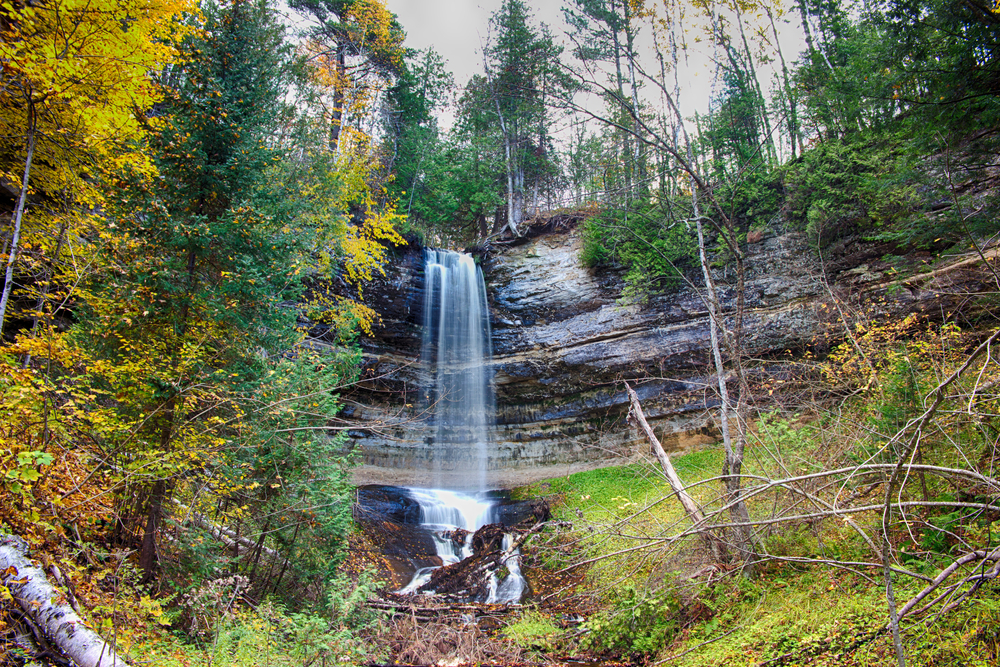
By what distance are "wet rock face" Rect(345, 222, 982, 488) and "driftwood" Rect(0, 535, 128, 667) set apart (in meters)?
12.0

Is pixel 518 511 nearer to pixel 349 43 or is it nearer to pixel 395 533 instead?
pixel 395 533

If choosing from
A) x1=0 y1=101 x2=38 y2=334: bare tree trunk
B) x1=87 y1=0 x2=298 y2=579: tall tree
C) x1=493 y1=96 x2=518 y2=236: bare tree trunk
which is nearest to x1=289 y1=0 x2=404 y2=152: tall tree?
x1=493 y1=96 x2=518 y2=236: bare tree trunk

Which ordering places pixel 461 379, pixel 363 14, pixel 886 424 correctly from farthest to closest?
pixel 461 379 → pixel 363 14 → pixel 886 424

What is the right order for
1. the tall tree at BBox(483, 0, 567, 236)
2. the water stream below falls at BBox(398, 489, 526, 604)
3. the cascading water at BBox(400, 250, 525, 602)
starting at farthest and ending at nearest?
1. the tall tree at BBox(483, 0, 567, 236)
2. the cascading water at BBox(400, 250, 525, 602)
3. the water stream below falls at BBox(398, 489, 526, 604)

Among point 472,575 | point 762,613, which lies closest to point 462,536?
point 472,575

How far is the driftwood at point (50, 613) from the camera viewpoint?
3.03 m

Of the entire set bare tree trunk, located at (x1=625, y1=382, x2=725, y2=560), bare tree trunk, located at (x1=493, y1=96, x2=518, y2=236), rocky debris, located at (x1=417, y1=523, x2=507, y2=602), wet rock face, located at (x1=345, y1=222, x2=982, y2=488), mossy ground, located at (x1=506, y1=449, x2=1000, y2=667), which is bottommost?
rocky debris, located at (x1=417, y1=523, x2=507, y2=602)

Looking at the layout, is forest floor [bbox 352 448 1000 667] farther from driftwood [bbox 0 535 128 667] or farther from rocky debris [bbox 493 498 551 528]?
rocky debris [bbox 493 498 551 528]

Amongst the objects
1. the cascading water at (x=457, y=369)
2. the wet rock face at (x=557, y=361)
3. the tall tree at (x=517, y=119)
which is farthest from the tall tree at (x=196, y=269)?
the tall tree at (x=517, y=119)

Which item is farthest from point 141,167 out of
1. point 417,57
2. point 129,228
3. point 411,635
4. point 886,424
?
point 417,57

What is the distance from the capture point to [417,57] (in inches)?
809

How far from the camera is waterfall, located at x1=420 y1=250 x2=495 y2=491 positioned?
18.2 m

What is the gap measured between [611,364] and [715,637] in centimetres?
1176

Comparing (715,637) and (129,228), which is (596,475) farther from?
(129,228)
